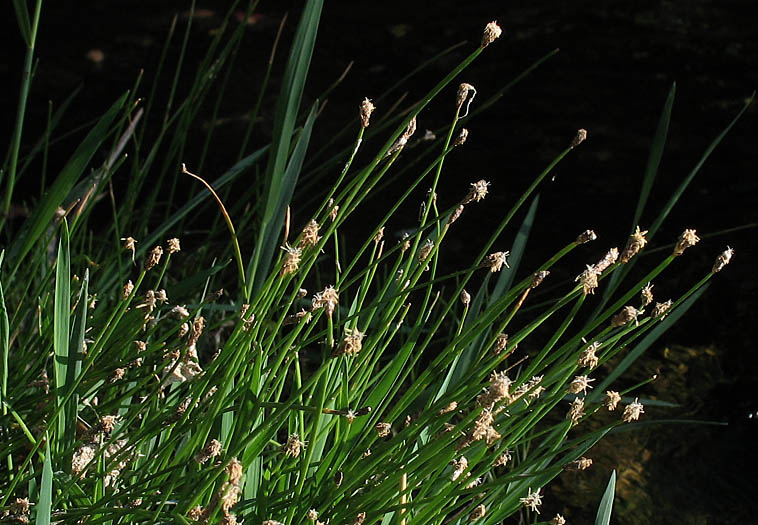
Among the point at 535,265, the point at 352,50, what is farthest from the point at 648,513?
the point at 352,50

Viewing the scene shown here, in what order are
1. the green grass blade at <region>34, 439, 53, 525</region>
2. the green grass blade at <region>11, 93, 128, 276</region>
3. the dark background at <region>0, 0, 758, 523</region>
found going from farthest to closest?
1. the dark background at <region>0, 0, 758, 523</region>
2. the green grass blade at <region>11, 93, 128, 276</region>
3. the green grass blade at <region>34, 439, 53, 525</region>

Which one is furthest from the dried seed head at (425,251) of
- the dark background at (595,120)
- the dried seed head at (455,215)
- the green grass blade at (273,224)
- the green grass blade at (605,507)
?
the dark background at (595,120)

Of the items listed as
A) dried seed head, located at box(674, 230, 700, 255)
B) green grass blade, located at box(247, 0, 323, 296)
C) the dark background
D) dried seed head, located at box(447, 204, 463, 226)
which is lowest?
the dark background

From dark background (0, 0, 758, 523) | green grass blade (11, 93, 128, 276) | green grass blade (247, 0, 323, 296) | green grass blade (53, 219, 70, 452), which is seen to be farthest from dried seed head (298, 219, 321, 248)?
dark background (0, 0, 758, 523)

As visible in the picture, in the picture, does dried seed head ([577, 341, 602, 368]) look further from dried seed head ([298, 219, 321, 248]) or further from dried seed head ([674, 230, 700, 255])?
dried seed head ([298, 219, 321, 248])

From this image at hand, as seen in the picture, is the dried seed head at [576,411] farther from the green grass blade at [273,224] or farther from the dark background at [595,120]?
the dark background at [595,120]

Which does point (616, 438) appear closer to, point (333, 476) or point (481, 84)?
point (333, 476)

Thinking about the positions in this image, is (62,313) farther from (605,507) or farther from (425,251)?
(605,507)

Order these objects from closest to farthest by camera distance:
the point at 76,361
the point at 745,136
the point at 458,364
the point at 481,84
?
the point at 76,361, the point at 458,364, the point at 745,136, the point at 481,84

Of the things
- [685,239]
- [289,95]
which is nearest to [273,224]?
[289,95]
